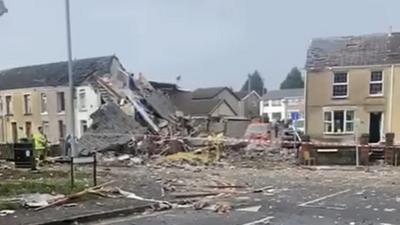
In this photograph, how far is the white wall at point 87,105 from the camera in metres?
46.0

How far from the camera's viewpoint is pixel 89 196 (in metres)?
13.8

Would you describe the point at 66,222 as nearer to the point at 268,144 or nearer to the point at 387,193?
the point at 387,193

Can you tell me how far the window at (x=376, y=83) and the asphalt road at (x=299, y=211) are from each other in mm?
22209

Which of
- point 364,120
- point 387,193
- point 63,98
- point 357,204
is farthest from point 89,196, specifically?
point 63,98

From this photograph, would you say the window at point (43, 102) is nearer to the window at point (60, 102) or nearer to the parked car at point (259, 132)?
the window at point (60, 102)

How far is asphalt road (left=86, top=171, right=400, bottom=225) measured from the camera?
1102 centimetres

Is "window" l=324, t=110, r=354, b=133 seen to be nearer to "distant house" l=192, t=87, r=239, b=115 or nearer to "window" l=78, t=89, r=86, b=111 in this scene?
"window" l=78, t=89, r=86, b=111

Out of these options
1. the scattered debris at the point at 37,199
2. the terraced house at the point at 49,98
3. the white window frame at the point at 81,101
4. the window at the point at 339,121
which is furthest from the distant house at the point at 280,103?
the scattered debris at the point at 37,199

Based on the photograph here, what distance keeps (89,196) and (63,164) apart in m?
14.9

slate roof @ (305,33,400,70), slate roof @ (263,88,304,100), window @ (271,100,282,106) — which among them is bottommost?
window @ (271,100,282,106)

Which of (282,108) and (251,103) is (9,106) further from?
(282,108)

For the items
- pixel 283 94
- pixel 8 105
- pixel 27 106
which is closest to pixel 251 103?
pixel 283 94

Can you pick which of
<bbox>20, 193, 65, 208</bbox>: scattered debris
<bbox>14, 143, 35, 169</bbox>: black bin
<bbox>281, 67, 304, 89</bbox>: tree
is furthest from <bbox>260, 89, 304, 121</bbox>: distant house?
<bbox>20, 193, 65, 208</bbox>: scattered debris

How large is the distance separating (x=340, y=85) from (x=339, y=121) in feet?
7.75
